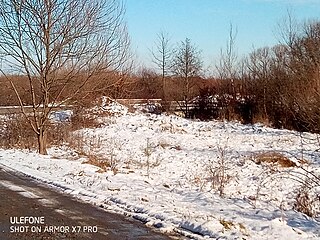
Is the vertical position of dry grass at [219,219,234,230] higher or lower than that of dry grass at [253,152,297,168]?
lower

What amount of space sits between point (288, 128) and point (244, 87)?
8.33 m

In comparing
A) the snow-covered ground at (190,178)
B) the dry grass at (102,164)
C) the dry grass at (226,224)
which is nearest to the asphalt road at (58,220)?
the snow-covered ground at (190,178)

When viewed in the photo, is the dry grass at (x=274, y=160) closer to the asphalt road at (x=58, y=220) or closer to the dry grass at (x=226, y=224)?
the asphalt road at (x=58, y=220)

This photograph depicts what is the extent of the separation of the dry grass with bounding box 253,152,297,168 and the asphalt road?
31.9ft

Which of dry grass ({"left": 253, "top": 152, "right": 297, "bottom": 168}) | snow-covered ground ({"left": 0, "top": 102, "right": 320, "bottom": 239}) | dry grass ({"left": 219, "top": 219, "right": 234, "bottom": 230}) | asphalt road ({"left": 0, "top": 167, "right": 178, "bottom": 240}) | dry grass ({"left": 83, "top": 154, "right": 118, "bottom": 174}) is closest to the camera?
asphalt road ({"left": 0, "top": 167, "right": 178, "bottom": 240})

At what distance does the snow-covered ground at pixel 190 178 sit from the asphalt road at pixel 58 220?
1.27ft

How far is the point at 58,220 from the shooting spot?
8203 mm

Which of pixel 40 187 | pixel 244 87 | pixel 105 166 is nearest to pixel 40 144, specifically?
pixel 105 166

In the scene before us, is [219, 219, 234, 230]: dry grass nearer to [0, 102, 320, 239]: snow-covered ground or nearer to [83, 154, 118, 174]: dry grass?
[0, 102, 320, 239]: snow-covered ground

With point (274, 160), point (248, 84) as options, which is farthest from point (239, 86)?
point (274, 160)

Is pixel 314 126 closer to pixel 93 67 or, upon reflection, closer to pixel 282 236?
pixel 282 236

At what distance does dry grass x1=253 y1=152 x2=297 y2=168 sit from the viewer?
1800 centimetres

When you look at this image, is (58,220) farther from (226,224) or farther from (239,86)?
(239,86)

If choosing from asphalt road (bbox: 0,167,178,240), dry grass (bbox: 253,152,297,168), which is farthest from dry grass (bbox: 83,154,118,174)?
dry grass (bbox: 253,152,297,168)
